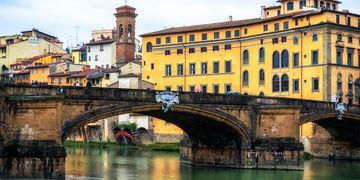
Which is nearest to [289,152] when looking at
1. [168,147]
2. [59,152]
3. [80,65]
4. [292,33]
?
[59,152]

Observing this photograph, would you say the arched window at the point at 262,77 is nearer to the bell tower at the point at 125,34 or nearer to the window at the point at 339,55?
the window at the point at 339,55

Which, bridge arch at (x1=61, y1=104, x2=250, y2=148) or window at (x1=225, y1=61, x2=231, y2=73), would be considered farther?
window at (x1=225, y1=61, x2=231, y2=73)

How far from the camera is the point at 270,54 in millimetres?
79875

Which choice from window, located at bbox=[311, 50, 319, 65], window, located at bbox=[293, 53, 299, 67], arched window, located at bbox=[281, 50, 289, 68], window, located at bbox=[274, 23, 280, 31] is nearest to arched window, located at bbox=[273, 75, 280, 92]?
arched window, located at bbox=[281, 50, 289, 68]

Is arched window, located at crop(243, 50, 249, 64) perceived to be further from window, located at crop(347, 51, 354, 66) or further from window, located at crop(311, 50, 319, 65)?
window, located at crop(347, 51, 354, 66)

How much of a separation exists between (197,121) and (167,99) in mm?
7239

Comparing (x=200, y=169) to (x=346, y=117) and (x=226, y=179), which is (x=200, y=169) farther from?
(x=346, y=117)

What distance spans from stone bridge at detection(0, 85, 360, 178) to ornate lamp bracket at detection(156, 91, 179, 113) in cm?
34

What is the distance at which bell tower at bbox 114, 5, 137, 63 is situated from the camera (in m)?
101

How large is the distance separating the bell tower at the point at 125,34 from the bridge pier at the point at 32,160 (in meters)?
60.8

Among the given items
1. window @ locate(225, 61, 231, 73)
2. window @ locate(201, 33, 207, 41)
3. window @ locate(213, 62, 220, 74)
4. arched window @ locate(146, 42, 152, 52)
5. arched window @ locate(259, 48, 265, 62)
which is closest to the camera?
arched window @ locate(259, 48, 265, 62)

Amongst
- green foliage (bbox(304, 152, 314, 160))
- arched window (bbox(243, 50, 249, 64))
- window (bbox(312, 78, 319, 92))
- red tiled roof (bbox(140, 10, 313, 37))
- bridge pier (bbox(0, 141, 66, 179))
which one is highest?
red tiled roof (bbox(140, 10, 313, 37))

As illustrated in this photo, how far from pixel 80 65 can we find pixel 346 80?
143ft

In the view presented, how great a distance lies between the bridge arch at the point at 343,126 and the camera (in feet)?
207
